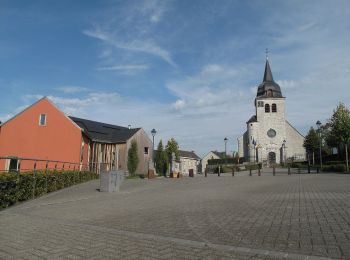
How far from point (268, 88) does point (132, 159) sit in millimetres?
45339

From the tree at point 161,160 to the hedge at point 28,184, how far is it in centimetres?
2375

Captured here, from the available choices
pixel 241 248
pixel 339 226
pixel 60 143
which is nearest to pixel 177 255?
pixel 241 248

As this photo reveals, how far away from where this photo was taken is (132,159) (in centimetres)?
3831

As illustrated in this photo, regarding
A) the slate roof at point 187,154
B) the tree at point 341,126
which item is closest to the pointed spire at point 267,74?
the slate roof at point 187,154

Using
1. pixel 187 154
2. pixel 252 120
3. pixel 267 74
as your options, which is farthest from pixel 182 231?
pixel 187 154

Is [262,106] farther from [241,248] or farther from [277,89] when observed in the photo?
[241,248]

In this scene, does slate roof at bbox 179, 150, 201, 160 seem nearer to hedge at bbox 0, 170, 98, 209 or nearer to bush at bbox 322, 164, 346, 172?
bush at bbox 322, 164, 346, 172

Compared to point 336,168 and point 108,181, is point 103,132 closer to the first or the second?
point 108,181

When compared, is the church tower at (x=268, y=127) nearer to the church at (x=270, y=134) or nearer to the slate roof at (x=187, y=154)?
the church at (x=270, y=134)

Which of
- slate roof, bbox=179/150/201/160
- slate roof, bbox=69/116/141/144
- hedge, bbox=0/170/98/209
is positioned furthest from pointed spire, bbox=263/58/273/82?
hedge, bbox=0/170/98/209

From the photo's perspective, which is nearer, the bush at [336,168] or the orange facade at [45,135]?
the orange facade at [45,135]

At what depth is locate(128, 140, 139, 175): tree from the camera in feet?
125

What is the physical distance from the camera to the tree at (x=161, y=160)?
41.8 meters

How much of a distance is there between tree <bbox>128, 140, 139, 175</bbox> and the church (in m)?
35.9
